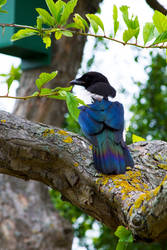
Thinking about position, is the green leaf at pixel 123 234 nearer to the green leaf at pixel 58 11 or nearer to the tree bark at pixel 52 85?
the green leaf at pixel 58 11

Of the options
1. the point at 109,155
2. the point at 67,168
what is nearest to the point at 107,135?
the point at 109,155

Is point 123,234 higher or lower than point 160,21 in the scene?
lower

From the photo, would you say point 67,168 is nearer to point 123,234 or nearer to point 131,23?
point 123,234

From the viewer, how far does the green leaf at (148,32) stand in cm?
138

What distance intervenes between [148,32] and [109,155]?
2.21ft

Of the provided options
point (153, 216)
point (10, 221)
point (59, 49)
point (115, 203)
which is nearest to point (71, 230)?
point (10, 221)

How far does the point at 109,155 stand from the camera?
74.2 inches

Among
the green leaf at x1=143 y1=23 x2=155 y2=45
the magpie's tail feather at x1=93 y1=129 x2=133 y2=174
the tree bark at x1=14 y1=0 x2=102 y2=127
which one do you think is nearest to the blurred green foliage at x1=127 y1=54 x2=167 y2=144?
the tree bark at x1=14 y1=0 x2=102 y2=127

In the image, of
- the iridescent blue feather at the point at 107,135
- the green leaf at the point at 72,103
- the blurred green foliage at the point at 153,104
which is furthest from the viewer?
the blurred green foliage at the point at 153,104

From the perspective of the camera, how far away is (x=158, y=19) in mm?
1335

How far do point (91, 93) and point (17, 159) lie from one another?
80 cm

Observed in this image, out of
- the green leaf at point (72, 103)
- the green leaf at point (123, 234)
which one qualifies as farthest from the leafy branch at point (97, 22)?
the green leaf at point (123, 234)

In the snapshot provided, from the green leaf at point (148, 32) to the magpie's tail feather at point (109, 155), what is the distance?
2.06 feet

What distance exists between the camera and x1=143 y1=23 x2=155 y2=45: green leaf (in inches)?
54.1
